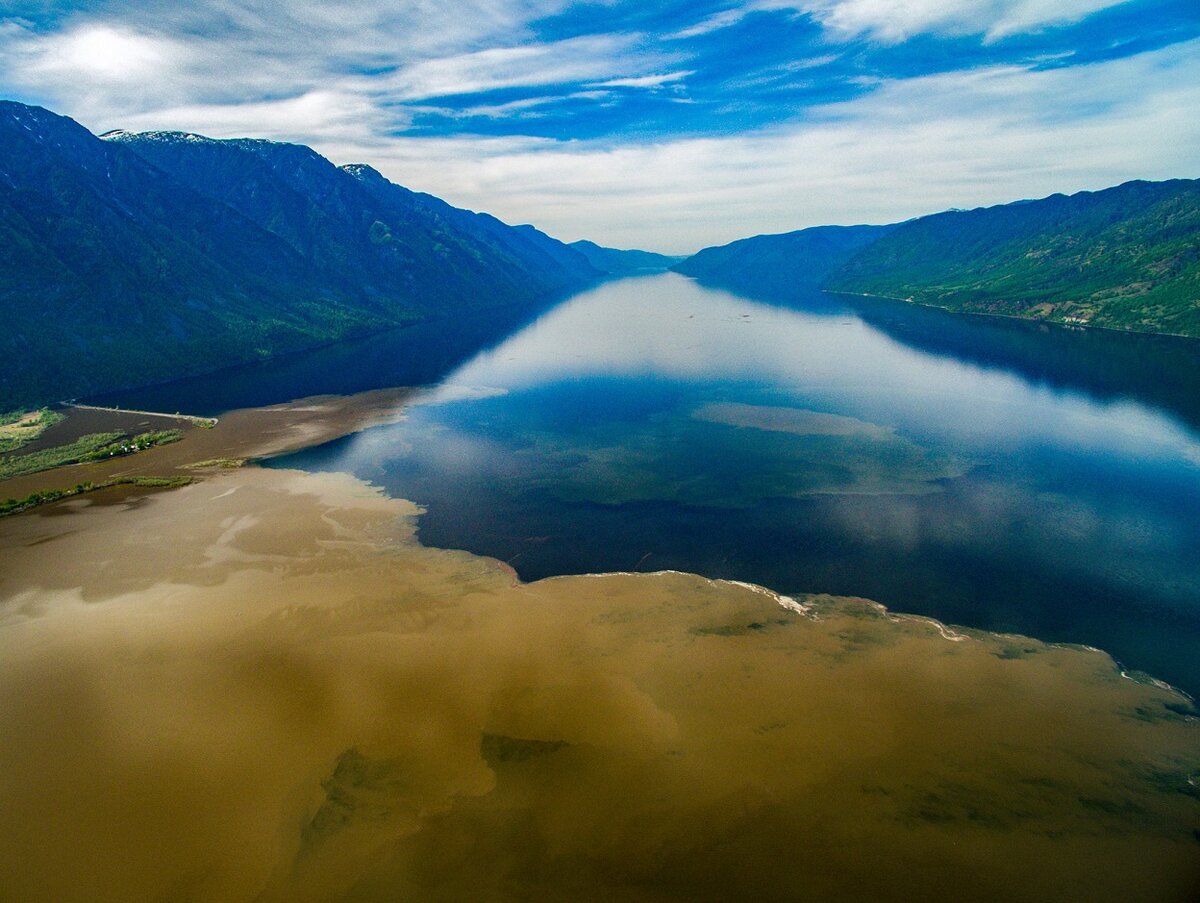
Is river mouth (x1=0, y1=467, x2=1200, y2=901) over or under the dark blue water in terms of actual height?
under

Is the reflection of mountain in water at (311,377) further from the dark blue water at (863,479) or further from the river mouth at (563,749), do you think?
the river mouth at (563,749)

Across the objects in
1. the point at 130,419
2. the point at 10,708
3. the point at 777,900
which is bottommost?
the point at 777,900

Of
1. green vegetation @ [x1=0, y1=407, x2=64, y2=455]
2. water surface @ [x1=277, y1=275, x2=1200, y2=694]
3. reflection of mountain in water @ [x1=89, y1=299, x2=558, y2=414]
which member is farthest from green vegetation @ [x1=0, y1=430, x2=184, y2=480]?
water surface @ [x1=277, y1=275, x2=1200, y2=694]

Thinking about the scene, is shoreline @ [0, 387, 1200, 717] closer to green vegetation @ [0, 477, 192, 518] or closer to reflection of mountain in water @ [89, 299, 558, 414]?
green vegetation @ [0, 477, 192, 518]

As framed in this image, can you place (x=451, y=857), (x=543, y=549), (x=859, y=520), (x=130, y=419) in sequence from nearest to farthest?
(x=451, y=857) → (x=543, y=549) → (x=859, y=520) → (x=130, y=419)

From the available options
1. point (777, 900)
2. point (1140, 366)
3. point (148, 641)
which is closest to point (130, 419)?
point (148, 641)

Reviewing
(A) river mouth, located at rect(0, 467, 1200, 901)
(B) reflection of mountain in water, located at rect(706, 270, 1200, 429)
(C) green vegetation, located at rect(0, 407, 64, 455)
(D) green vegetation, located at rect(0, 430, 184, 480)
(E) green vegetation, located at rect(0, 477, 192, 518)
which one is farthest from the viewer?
(B) reflection of mountain in water, located at rect(706, 270, 1200, 429)

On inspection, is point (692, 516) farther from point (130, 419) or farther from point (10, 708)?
point (130, 419)
